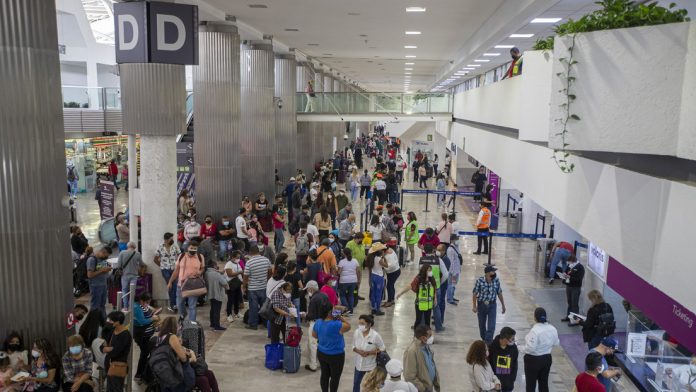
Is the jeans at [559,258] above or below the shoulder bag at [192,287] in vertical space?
below

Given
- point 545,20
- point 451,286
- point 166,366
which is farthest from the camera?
point 451,286

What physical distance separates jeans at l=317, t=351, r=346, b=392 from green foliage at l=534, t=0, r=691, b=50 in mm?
4424

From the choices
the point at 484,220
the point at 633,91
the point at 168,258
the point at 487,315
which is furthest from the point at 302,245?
the point at 633,91

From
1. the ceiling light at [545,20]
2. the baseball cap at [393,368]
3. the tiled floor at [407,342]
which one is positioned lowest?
the tiled floor at [407,342]

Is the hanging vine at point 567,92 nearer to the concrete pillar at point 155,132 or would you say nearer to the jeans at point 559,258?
the jeans at point 559,258

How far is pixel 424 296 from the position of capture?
30.8ft

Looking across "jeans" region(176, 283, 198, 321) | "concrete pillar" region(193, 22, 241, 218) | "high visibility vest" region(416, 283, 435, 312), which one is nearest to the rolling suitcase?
"jeans" region(176, 283, 198, 321)

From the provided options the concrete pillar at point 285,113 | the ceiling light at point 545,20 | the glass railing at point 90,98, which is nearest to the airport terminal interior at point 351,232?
the ceiling light at point 545,20

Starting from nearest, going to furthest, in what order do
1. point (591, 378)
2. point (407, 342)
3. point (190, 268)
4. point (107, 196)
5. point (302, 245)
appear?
point (591, 378), point (190, 268), point (407, 342), point (302, 245), point (107, 196)

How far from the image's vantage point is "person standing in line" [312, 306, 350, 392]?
7.08 m

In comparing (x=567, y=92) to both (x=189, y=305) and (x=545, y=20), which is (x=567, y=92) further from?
(x=189, y=305)

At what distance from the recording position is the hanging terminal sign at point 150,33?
33.6ft

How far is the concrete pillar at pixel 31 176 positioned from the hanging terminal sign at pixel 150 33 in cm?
339

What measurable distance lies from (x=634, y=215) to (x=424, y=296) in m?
4.63
